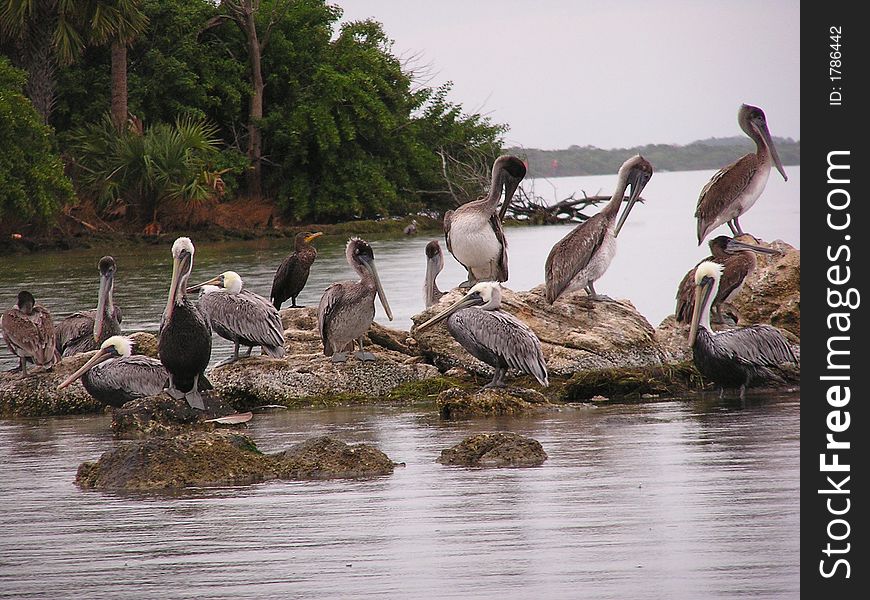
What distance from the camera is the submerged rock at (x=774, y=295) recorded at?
1084 cm

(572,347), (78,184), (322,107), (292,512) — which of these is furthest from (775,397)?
(322,107)

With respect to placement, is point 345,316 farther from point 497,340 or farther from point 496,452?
point 496,452

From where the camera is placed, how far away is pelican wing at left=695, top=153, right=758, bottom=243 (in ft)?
35.9

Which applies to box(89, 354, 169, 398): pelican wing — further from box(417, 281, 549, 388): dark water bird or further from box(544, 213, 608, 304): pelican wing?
box(544, 213, 608, 304): pelican wing

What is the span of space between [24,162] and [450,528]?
23.3 meters

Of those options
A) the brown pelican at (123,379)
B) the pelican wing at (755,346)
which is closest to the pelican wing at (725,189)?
the pelican wing at (755,346)

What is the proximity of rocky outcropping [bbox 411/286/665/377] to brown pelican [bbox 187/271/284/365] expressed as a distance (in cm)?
110

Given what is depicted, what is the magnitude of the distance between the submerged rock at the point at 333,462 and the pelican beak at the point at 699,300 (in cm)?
303

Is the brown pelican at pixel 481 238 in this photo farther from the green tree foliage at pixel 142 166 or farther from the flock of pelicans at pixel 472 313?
the green tree foliage at pixel 142 166

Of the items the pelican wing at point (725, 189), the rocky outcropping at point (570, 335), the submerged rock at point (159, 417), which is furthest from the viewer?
the pelican wing at point (725, 189)
